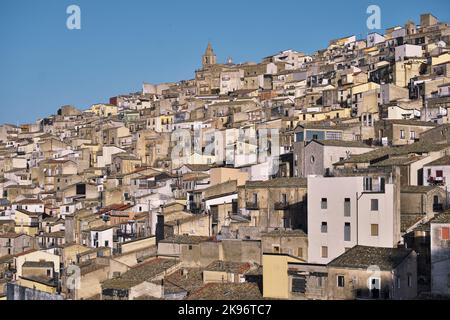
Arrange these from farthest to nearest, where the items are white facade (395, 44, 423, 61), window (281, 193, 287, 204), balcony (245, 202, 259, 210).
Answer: white facade (395, 44, 423, 61) < balcony (245, 202, 259, 210) < window (281, 193, 287, 204)

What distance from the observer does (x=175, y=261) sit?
20.2 m

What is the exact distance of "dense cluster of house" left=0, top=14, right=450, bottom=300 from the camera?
16.8 metres

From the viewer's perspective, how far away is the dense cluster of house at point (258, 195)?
16.8 metres

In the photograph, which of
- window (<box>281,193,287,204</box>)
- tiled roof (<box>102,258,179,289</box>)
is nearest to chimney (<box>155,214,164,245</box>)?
tiled roof (<box>102,258,179,289</box>)

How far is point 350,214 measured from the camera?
58.4 feet

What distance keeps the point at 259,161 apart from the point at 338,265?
12922mm

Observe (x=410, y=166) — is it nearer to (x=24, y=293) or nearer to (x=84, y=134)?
(x=24, y=293)

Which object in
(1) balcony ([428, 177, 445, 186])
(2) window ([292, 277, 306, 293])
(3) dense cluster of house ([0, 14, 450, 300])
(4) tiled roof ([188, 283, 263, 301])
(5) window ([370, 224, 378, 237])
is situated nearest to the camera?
(2) window ([292, 277, 306, 293])

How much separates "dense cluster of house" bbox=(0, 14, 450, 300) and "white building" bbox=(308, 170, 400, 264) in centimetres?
3

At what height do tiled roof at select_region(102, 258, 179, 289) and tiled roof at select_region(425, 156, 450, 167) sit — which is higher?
tiled roof at select_region(425, 156, 450, 167)

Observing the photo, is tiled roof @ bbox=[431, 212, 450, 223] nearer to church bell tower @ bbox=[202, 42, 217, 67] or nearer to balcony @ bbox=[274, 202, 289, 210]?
balcony @ bbox=[274, 202, 289, 210]

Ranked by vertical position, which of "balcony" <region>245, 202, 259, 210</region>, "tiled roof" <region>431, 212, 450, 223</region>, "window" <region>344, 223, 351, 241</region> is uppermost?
"tiled roof" <region>431, 212, 450, 223</region>

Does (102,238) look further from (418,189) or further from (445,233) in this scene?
(445,233)

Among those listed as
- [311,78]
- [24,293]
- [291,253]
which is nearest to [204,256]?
[291,253]
